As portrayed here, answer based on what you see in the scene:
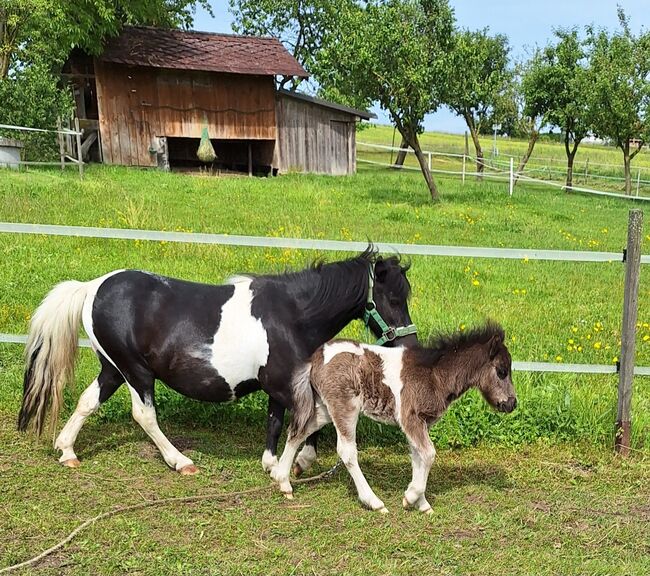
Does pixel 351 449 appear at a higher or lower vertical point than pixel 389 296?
lower

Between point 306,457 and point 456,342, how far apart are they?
1267mm

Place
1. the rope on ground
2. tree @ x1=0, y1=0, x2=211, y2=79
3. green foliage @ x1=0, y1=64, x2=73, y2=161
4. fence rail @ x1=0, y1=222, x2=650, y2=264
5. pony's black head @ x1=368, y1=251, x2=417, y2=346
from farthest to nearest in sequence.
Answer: tree @ x1=0, y1=0, x2=211, y2=79 → green foliage @ x1=0, y1=64, x2=73, y2=161 → fence rail @ x1=0, y1=222, x2=650, y2=264 → pony's black head @ x1=368, y1=251, x2=417, y2=346 → the rope on ground

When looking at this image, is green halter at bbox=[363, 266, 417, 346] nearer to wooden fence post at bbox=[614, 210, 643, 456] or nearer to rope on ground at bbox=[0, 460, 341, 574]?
rope on ground at bbox=[0, 460, 341, 574]

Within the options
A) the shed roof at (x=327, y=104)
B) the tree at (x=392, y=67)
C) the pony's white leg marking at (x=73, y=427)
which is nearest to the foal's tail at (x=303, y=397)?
the pony's white leg marking at (x=73, y=427)

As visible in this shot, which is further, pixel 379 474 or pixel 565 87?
pixel 565 87

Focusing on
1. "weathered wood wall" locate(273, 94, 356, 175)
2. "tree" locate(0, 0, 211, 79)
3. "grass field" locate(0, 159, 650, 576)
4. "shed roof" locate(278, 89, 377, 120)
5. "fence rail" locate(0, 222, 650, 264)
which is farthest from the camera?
"weathered wood wall" locate(273, 94, 356, 175)

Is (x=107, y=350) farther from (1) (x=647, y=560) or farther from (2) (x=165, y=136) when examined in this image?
(2) (x=165, y=136)

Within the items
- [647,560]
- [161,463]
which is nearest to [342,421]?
[161,463]

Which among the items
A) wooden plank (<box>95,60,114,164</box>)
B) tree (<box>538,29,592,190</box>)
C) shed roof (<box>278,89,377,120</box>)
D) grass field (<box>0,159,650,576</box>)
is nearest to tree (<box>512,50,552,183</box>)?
tree (<box>538,29,592,190</box>)

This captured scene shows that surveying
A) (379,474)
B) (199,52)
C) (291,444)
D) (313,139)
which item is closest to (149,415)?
(291,444)

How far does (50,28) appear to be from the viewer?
731 inches

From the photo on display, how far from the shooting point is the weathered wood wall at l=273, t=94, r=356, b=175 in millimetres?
23938

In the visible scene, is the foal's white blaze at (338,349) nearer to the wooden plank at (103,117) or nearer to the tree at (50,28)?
the tree at (50,28)

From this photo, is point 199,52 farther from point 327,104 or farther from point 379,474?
point 379,474
